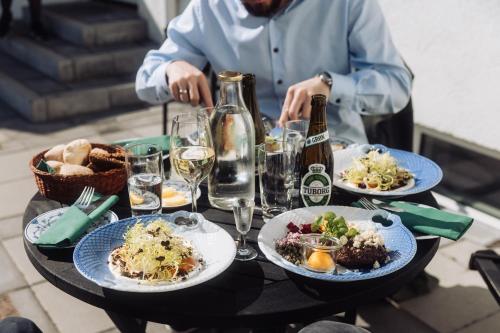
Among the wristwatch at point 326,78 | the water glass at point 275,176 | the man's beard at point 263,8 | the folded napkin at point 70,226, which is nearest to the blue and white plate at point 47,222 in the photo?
the folded napkin at point 70,226

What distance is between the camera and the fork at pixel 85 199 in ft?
6.00

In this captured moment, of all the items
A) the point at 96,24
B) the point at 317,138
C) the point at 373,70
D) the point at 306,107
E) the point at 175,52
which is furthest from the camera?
the point at 96,24

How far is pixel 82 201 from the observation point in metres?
1.84

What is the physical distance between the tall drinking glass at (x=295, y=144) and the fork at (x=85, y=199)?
2.00 feet

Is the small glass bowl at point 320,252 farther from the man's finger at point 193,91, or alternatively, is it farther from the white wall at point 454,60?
the white wall at point 454,60

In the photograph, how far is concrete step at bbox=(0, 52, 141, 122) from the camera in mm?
5426

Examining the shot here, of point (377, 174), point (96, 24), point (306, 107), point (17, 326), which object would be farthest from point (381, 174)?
point (96, 24)

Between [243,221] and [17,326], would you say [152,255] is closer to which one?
[243,221]

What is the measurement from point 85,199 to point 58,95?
3.94 meters

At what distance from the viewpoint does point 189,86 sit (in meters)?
2.36

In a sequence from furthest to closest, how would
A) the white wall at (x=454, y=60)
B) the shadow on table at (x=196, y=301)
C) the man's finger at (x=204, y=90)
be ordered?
the white wall at (x=454, y=60) < the man's finger at (x=204, y=90) < the shadow on table at (x=196, y=301)

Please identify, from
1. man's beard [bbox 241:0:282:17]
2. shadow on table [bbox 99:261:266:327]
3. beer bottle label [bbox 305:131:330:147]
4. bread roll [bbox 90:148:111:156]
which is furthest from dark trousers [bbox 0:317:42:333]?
man's beard [bbox 241:0:282:17]

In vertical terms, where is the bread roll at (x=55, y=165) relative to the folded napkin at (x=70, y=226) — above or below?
above

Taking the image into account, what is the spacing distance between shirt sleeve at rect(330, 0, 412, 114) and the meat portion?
3.57 ft
